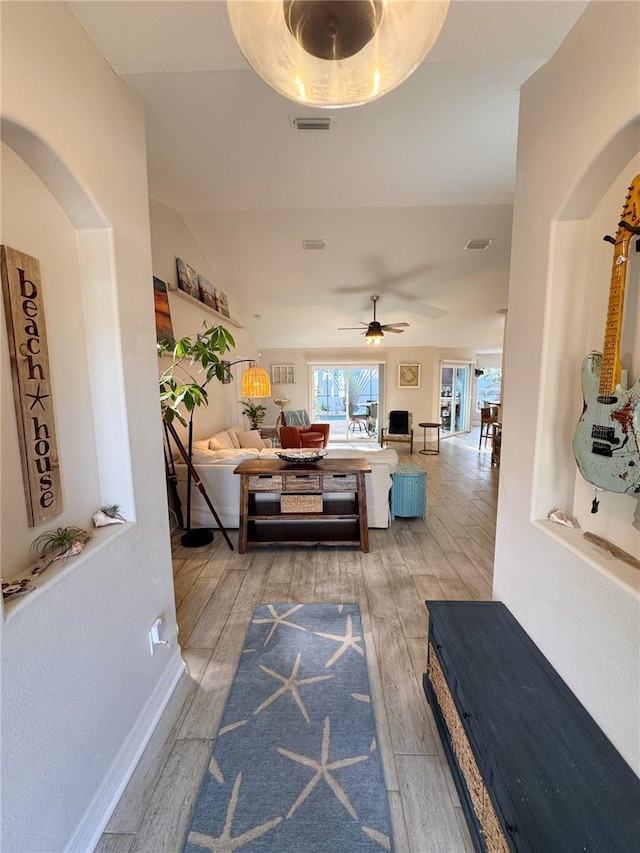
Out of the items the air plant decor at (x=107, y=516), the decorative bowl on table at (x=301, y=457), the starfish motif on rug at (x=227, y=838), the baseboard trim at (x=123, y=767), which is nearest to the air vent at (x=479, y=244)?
the decorative bowl on table at (x=301, y=457)

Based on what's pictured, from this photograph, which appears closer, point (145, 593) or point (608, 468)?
point (608, 468)

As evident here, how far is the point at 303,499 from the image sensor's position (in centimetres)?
307

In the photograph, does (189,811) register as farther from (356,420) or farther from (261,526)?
(356,420)

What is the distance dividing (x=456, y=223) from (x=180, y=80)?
3364 millimetres

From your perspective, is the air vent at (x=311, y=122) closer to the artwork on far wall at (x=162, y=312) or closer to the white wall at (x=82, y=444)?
the white wall at (x=82, y=444)

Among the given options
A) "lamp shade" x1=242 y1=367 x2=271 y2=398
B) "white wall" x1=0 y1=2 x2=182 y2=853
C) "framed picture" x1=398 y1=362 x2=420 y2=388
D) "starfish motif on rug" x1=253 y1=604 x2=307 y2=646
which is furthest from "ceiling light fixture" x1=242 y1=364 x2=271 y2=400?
"framed picture" x1=398 y1=362 x2=420 y2=388

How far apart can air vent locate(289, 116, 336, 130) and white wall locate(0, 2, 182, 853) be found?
0.86m

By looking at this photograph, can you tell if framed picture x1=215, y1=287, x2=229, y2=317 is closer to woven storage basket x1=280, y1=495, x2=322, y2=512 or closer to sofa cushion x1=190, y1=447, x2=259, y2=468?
sofa cushion x1=190, y1=447, x2=259, y2=468

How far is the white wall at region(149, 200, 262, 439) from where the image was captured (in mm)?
3404

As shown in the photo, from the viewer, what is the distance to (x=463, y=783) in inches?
48.1

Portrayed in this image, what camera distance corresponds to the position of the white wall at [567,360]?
1.02 m

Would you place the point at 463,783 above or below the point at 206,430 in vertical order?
below

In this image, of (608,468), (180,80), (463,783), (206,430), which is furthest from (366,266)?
(463,783)

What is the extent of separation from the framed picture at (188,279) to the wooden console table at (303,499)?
2257mm
